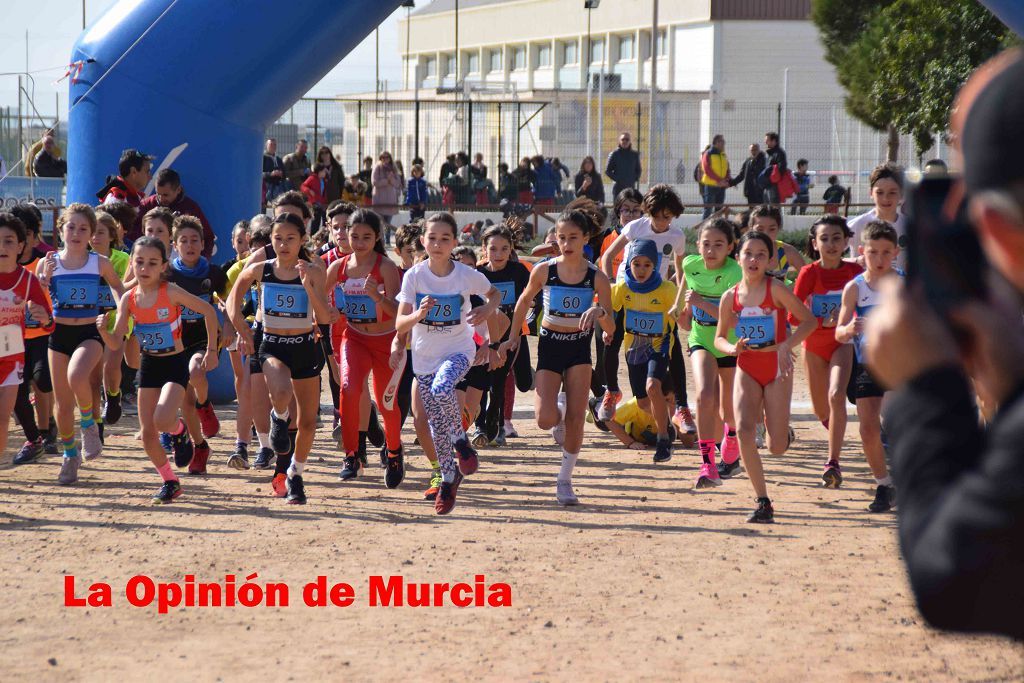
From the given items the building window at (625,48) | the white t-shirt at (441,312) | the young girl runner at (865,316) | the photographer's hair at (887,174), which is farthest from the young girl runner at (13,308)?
the building window at (625,48)

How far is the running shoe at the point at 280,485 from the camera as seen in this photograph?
26.8 ft

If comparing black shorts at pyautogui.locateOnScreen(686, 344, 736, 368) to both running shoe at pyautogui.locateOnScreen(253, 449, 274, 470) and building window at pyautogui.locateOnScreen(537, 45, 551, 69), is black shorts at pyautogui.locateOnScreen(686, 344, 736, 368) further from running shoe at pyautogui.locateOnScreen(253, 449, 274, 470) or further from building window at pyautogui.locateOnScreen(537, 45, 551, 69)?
building window at pyautogui.locateOnScreen(537, 45, 551, 69)

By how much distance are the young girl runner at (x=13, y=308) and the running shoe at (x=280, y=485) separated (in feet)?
5.43

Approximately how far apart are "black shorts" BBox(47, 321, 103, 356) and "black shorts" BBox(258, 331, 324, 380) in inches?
58.6

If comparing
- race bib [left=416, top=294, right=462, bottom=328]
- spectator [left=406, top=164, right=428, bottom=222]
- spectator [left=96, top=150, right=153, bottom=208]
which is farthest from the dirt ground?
spectator [left=406, top=164, right=428, bottom=222]

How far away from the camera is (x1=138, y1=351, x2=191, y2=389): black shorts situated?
809 cm

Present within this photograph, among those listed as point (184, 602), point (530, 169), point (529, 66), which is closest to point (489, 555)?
point (184, 602)

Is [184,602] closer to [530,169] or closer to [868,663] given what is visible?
[868,663]

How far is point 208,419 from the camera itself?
9336 mm

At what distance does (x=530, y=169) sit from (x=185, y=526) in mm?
19870

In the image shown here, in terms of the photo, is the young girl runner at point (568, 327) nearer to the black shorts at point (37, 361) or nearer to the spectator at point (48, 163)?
the black shorts at point (37, 361)

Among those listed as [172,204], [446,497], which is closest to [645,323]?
[446,497]

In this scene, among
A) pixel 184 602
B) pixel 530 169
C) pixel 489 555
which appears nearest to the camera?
pixel 184 602

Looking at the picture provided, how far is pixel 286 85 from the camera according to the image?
1109cm
